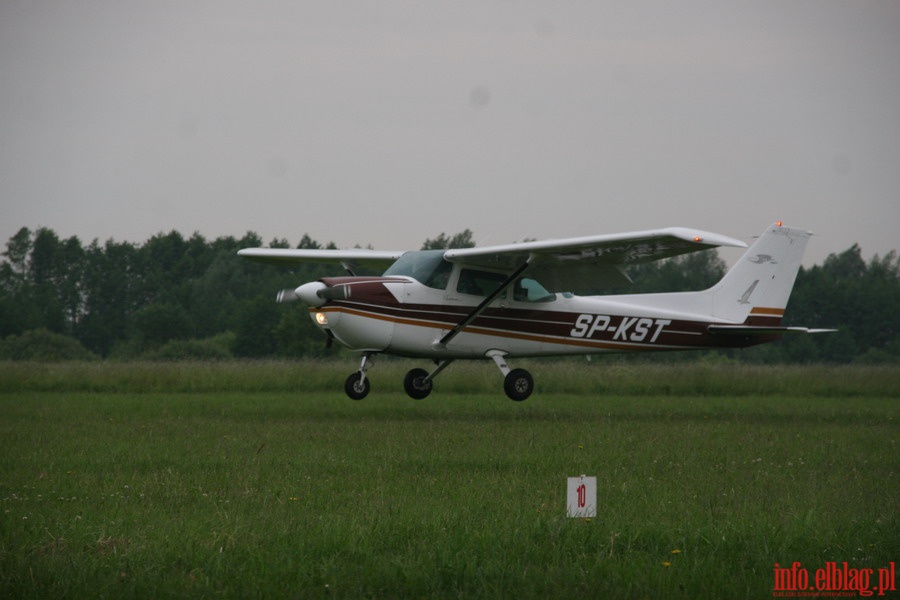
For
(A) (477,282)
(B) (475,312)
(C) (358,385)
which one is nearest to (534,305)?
(A) (477,282)

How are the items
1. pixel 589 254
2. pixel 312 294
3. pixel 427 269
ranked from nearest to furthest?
1. pixel 312 294
2. pixel 589 254
3. pixel 427 269

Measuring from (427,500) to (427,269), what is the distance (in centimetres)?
923

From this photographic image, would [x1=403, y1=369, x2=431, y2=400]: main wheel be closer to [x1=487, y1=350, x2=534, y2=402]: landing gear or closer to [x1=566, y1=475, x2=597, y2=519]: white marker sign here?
[x1=487, y1=350, x2=534, y2=402]: landing gear

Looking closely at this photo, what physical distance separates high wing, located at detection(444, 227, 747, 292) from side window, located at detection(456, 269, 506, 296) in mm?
163

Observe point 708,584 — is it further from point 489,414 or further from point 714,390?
point 714,390

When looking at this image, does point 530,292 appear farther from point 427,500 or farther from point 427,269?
point 427,500

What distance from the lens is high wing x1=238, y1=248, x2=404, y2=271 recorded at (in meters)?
19.9

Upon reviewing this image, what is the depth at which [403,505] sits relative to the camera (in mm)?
7699

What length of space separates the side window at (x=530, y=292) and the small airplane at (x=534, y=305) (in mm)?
17

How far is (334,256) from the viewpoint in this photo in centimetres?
1994

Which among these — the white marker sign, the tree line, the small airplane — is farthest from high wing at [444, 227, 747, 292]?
the tree line

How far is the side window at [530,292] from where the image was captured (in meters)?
17.5

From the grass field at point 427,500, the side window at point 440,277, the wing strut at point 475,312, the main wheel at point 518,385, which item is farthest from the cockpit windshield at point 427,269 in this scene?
the grass field at point 427,500

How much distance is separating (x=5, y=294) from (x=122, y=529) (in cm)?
6442
